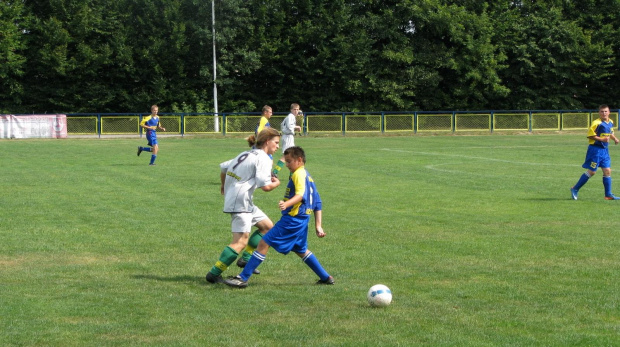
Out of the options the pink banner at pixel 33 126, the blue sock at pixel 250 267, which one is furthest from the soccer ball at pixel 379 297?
the pink banner at pixel 33 126

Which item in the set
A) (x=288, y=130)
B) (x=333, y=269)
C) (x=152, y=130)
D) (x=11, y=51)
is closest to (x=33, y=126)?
(x=11, y=51)

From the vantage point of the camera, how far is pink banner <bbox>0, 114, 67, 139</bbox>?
47312mm

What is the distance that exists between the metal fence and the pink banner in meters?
1.72

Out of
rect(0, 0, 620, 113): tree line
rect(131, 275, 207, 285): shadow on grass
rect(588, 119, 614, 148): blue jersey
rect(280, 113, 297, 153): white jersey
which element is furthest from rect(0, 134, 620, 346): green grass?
rect(0, 0, 620, 113): tree line

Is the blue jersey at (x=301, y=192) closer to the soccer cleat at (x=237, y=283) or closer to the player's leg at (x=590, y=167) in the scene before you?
the soccer cleat at (x=237, y=283)

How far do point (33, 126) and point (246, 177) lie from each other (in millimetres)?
42487

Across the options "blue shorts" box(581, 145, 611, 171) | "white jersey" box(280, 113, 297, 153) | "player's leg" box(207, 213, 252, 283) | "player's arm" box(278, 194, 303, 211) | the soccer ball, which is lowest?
the soccer ball

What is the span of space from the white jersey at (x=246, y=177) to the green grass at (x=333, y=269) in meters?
0.83

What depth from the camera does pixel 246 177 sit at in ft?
27.5

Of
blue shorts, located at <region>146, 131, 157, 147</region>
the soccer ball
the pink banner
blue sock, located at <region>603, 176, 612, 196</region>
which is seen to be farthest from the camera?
the pink banner

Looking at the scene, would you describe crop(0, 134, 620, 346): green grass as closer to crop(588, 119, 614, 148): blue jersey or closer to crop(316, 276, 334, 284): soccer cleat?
crop(316, 276, 334, 284): soccer cleat

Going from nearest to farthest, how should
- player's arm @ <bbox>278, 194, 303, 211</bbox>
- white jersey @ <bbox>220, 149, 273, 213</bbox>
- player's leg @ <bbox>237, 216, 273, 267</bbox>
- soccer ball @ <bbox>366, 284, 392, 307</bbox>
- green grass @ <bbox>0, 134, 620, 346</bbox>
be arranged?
green grass @ <bbox>0, 134, 620, 346</bbox>
soccer ball @ <bbox>366, 284, 392, 307</bbox>
player's arm @ <bbox>278, 194, 303, 211</bbox>
white jersey @ <bbox>220, 149, 273, 213</bbox>
player's leg @ <bbox>237, 216, 273, 267</bbox>

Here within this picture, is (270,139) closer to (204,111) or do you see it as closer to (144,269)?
(144,269)

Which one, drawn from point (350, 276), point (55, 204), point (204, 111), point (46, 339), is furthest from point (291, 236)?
point (204, 111)
